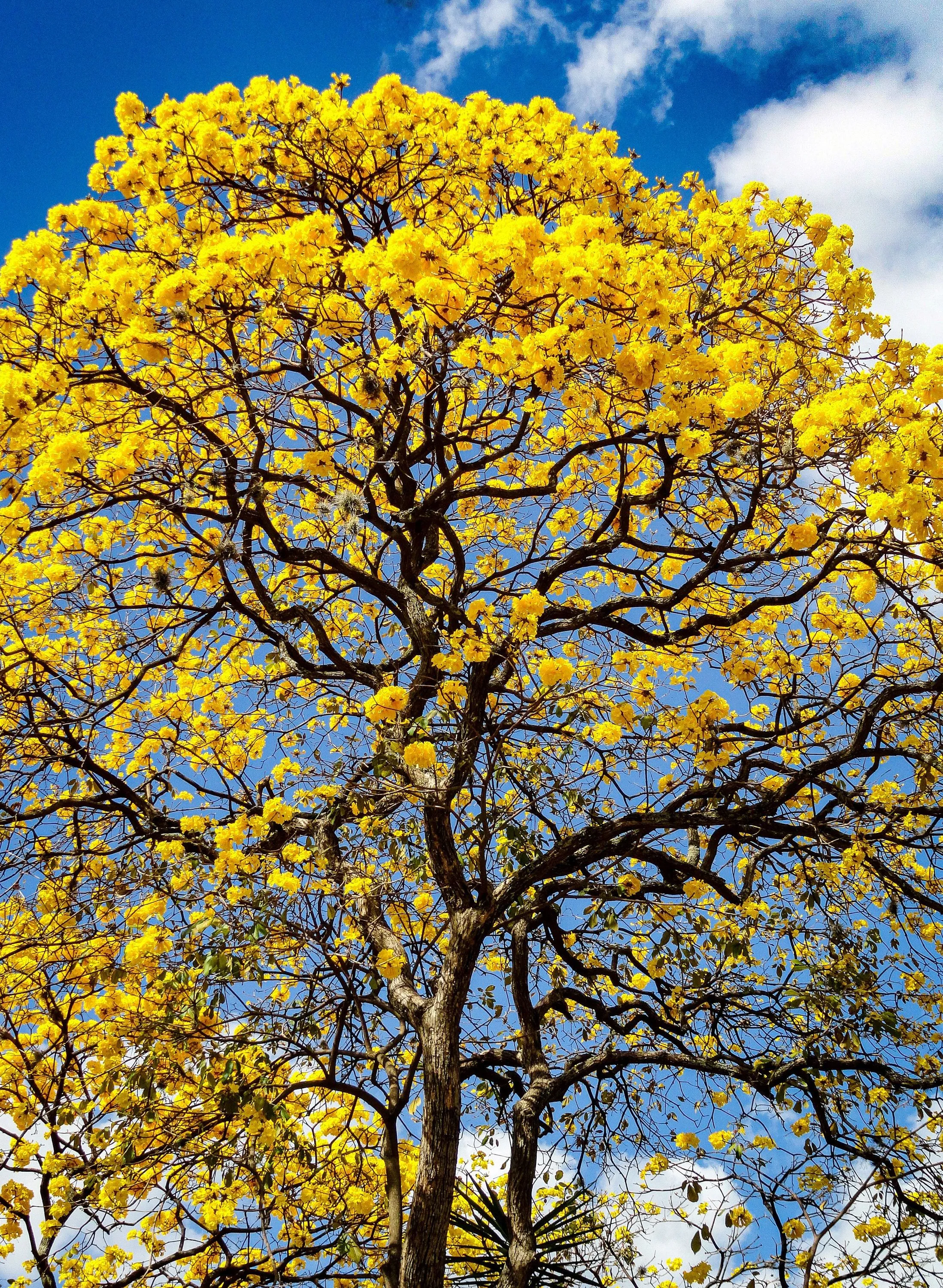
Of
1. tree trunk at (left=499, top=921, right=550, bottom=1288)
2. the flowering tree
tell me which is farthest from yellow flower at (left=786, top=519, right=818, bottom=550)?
tree trunk at (left=499, top=921, right=550, bottom=1288)

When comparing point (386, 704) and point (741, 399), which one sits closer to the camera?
point (741, 399)

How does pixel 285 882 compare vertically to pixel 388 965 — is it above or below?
above

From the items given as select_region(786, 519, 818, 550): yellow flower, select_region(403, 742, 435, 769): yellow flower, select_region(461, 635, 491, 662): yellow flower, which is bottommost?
select_region(403, 742, 435, 769): yellow flower

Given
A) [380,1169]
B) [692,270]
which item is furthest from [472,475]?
[380,1169]

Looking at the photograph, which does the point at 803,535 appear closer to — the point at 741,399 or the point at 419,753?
the point at 741,399

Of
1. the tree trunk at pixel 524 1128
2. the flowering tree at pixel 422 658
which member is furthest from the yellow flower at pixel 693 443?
the tree trunk at pixel 524 1128

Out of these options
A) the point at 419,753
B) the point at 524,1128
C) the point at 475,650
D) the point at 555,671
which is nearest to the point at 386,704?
the point at 419,753

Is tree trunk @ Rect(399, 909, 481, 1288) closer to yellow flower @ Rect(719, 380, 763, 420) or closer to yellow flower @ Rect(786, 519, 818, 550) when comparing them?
yellow flower @ Rect(786, 519, 818, 550)

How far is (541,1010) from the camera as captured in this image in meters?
5.86

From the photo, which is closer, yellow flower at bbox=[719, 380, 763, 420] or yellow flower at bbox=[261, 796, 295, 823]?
yellow flower at bbox=[719, 380, 763, 420]

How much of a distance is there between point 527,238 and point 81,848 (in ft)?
12.3

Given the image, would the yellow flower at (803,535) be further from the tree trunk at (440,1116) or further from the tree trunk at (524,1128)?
the tree trunk at (524,1128)

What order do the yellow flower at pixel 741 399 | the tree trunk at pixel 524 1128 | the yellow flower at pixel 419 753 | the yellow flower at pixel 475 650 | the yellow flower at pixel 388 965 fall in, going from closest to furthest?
the yellow flower at pixel 741 399 < the yellow flower at pixel 419 753 < the yellow flower at pixel 475 650 < the yellow flower at pixel 388 965 < the tree trunk at pixel 524 1128

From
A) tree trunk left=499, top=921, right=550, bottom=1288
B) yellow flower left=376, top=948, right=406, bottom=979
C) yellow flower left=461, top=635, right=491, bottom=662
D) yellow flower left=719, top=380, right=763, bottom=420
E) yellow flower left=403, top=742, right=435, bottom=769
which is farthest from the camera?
tree trunk left=499, top=921, right=550, bottom=1288
